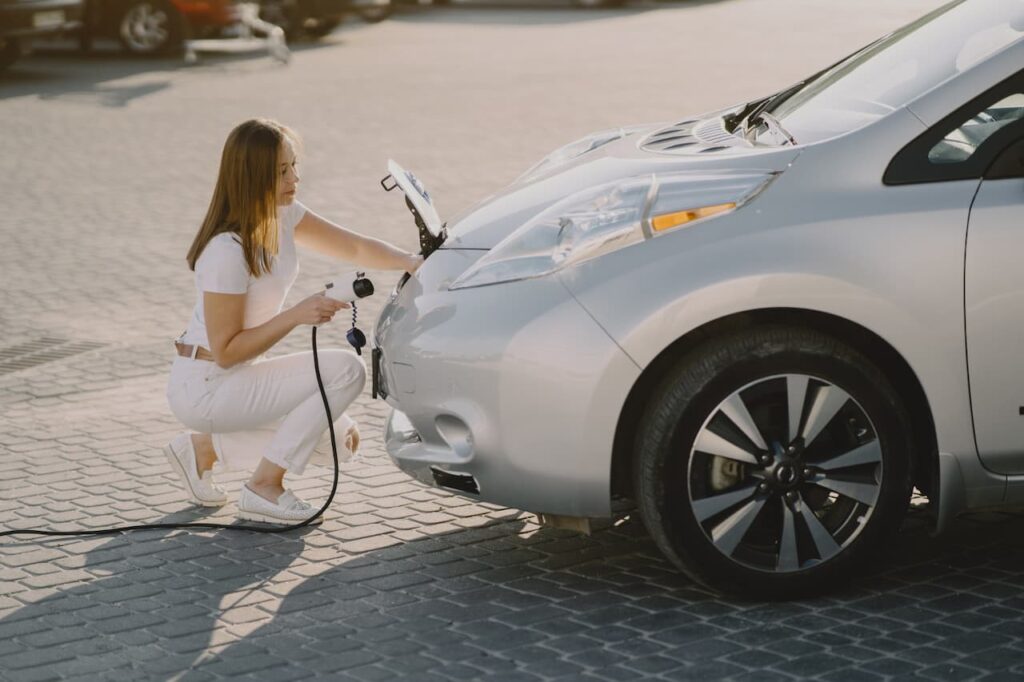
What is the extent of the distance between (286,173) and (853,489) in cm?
211

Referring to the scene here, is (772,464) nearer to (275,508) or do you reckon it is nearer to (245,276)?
(275,508)

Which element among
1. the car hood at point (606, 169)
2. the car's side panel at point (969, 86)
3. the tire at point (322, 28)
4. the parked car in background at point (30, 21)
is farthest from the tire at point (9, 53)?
the car's side panel at point (969, 86)

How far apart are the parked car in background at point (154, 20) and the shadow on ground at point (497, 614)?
1554 centimetres

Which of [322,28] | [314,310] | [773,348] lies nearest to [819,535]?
[773,348]

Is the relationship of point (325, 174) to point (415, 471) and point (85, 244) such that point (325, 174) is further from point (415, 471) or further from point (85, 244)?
point (415, 471)

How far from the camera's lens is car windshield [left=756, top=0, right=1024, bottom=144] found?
4629mm

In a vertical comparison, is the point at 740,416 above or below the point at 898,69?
below

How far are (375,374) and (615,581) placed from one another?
38.0 inches

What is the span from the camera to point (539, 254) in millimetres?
4488

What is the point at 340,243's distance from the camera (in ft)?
18.7

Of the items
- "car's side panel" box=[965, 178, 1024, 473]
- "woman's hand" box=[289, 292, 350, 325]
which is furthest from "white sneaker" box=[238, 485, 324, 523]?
"car's side panel" box=[965, 178, 1024, 473]

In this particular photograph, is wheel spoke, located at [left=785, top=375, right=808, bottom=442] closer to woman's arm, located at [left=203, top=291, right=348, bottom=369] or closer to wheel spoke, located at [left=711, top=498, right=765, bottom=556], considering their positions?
wheel spoke, located at [left=711, top=498, right=765, bottom=556]

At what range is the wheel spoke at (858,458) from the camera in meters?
4.40

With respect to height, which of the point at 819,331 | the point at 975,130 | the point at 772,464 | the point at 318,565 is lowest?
the point at 318,565
